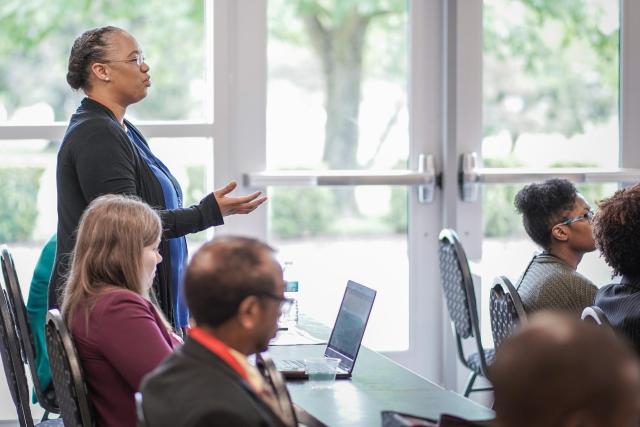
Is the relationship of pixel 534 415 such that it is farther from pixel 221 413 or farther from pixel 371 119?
pixel 371 119

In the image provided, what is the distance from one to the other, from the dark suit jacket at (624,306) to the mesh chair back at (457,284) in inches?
48.0

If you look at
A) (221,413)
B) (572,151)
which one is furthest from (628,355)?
(572,151)

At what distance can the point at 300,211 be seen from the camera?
16.0ft

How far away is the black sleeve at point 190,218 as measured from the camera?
122 inches

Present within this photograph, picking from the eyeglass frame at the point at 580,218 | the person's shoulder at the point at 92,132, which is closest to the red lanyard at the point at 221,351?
the person's shoulder at the point at 92,132

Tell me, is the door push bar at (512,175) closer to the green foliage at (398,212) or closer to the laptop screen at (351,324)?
the green foliage at (398,212)

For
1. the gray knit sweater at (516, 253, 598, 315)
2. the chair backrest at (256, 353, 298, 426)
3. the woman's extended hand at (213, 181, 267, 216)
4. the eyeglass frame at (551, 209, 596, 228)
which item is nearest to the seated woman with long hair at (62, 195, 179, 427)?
the chair backrest at (256, 353, 298, 426)

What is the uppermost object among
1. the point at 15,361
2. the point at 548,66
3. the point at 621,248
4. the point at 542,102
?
→ the point at 548,66

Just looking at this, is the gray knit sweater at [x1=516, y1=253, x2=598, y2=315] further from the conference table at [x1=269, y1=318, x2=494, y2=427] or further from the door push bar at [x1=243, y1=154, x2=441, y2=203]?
the door push bar at [x1=243, y1=154, x2=441, y2=203]

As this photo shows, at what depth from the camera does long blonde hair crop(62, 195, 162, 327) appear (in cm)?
250

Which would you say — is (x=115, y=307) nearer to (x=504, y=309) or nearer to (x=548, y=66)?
(x=504, y=309)

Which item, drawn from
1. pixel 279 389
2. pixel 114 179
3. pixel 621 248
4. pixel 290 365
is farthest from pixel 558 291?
pixel 279 389

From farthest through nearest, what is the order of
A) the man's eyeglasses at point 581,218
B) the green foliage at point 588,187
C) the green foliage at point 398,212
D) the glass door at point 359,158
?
the green foliage at point 588,187, the green foliage at point 398,212, the glass door at point 359,158, the man's eyeglasses at point 581,218

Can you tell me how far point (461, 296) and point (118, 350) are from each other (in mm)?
1933
